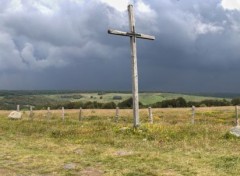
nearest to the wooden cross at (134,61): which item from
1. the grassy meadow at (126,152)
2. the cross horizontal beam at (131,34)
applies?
the cross horizontal beam at (131,34)

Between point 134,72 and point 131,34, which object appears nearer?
point 134,72

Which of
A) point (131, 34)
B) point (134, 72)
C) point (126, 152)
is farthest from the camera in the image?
point (131, 34)

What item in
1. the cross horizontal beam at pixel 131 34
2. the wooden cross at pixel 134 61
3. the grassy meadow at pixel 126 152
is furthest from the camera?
the wooden cross at pixel 134 61

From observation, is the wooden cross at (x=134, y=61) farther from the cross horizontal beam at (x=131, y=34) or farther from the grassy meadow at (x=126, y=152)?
the grassy meadow at (x=126, y=152)

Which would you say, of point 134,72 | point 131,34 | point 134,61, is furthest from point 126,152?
point 131,34

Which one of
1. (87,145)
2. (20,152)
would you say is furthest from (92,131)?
(20,152)

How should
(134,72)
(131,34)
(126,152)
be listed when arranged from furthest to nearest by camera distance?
(131,34)
(134,72)
(126,152)

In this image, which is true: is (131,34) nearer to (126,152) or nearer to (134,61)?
(134,61)

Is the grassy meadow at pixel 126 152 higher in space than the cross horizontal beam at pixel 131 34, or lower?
lower

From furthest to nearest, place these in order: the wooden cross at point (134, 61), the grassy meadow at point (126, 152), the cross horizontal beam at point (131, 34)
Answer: the wooden cross at point (134, 61)
the cross horizontal beam at point (131, 34)
the grassy meadow at point (126, 152)

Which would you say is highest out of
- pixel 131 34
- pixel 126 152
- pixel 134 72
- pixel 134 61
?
pixel 131 34

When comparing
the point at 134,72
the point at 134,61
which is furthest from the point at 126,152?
the point at 134,61

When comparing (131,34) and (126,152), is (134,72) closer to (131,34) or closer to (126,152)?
(131,34)

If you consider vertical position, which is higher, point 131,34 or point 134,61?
point 131,34
